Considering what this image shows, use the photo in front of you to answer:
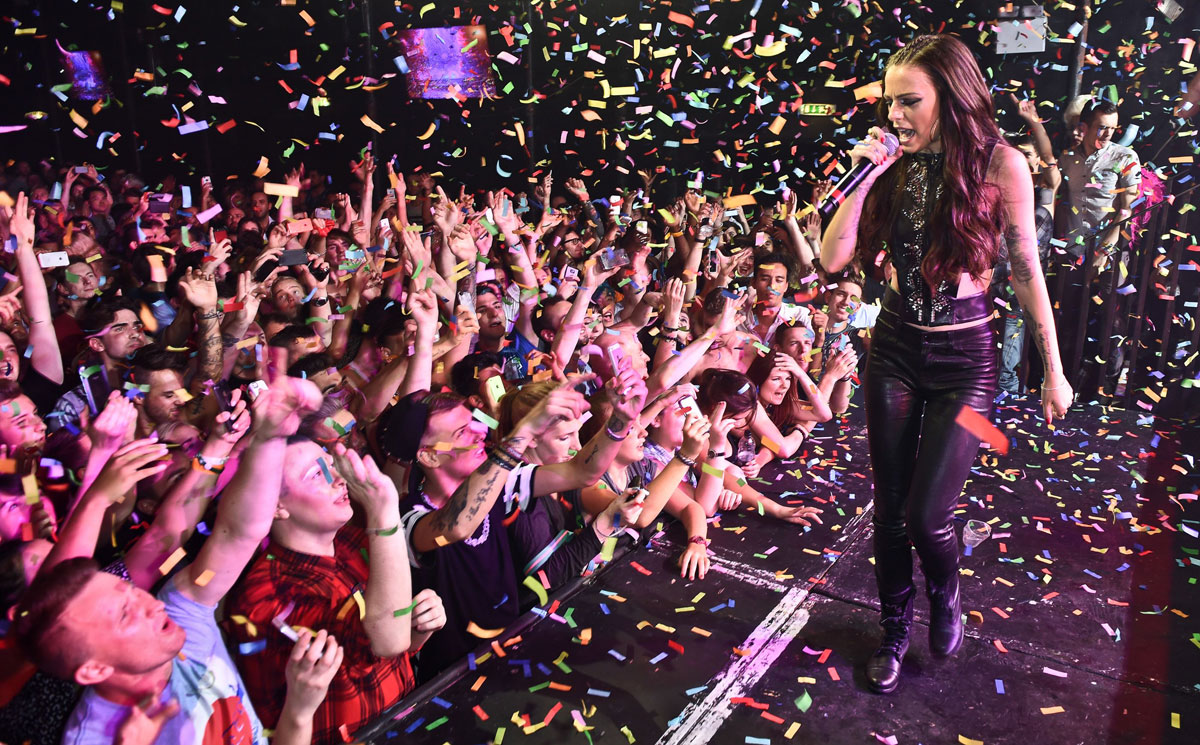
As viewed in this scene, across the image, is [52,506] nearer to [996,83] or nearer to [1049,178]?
[1049,178]

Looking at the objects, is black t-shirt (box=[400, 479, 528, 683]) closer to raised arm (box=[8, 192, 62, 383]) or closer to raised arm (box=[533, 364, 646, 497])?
raised arm (box=[533, 364, 646, 497])

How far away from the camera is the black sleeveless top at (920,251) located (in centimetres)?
236

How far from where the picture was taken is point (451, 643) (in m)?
2.80

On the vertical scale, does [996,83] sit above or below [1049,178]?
above

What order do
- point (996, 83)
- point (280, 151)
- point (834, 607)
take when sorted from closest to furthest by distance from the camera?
point (834, 607)
point (996, 83)
point (280, 151)

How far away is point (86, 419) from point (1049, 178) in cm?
639

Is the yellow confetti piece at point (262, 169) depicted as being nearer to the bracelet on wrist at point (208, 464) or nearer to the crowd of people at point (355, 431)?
the crowd of people at point (355, 431)

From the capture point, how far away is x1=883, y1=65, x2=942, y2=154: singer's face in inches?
90.4

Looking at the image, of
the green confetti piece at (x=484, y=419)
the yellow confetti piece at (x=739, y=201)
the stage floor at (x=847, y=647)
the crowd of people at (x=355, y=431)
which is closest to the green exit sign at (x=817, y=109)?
the crowd of people at (x=355, y=431)

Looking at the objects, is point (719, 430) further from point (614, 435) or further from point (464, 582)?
point (464, 582)

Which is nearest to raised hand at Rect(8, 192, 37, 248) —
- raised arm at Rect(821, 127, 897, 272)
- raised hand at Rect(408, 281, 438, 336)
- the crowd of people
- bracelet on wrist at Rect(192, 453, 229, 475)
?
the crowd of people

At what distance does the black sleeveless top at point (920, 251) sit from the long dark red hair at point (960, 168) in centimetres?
3

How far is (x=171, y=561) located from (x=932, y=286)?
2.18 meters

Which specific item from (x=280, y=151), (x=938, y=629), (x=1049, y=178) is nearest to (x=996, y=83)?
(x=1049, y=178)
